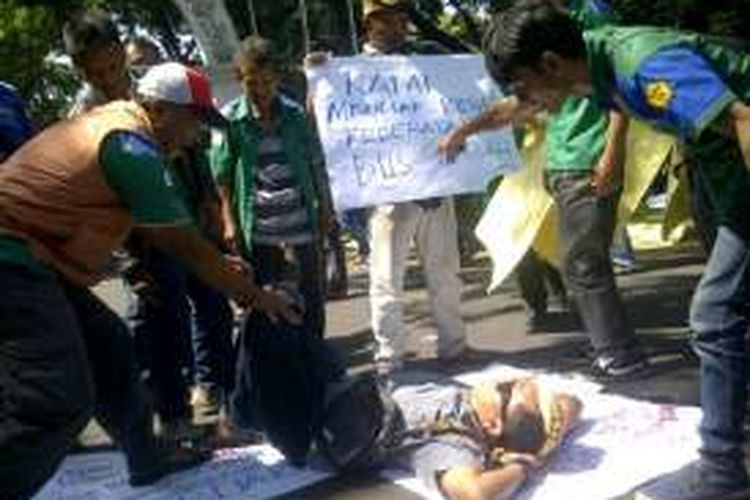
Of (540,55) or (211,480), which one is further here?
(211,480)

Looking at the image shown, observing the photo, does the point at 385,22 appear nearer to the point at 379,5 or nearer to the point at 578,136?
the point at 379,5

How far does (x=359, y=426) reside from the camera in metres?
5.34

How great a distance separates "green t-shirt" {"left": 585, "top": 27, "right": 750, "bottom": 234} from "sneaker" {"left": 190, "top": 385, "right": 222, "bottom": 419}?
285 cm

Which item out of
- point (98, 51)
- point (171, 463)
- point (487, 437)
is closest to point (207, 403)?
point (171, 463)

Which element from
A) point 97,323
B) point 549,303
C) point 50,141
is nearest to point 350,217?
point 549,303

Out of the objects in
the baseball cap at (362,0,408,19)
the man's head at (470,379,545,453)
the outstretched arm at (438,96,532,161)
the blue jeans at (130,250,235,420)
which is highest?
the baseball cap at (362,0,408,19)

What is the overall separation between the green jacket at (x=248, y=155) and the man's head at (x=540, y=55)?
2260 mm

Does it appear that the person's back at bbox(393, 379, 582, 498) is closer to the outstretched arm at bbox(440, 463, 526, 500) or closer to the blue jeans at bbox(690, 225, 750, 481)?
the outstretched arm at bbox(440, 463, 526, 500)

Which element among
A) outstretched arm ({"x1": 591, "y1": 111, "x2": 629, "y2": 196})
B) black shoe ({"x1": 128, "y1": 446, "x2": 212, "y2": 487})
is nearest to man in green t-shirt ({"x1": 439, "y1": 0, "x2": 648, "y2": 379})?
outstretched arm ({"x1": 591, "y1": 111, "x2": 629, "y2": 196})

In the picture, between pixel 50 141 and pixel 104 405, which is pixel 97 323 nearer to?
pixel 104 405

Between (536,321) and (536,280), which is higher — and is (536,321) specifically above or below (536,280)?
Result: below

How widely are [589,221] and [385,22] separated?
1446 millimetres

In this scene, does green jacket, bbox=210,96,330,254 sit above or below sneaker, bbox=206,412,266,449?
above

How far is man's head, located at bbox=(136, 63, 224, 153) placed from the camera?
4629mm
